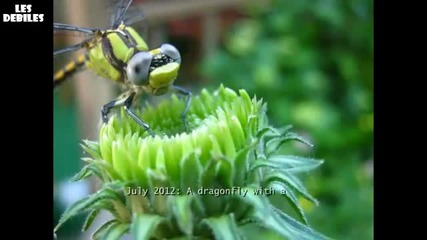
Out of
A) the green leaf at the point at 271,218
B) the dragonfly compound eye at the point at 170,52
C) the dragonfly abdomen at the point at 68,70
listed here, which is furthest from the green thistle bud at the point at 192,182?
the dragonfly abdomen at the point at 68,70

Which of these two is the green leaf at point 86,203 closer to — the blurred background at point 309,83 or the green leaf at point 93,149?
the green leaf at point 93,149

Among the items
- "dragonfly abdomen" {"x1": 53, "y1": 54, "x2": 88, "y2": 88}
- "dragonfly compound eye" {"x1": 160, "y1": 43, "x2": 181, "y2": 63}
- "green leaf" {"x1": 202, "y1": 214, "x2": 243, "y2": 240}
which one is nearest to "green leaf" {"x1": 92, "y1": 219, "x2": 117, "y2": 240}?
"green leaf" {"x1": 202, "y1": 214, "x2": 243, "y2": 240}

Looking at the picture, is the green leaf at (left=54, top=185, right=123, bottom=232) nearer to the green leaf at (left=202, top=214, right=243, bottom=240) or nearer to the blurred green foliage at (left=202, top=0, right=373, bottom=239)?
the green leaf at (left=202, top=214, right=243, bottom=240)

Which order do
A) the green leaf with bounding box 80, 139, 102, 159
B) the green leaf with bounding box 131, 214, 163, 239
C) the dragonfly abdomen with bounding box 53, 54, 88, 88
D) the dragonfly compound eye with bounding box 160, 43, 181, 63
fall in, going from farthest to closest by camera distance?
the dragonfly abdomen with bounding box 53, 54, 88, 88, the dragonfly compound eye with bounding box 160, 43, 181, 63, the green leaf with bounding box 80, 139, 102, 159, the green leaf with bounding box 131, 214, 163, 239

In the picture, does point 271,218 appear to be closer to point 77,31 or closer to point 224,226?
point 224,226
